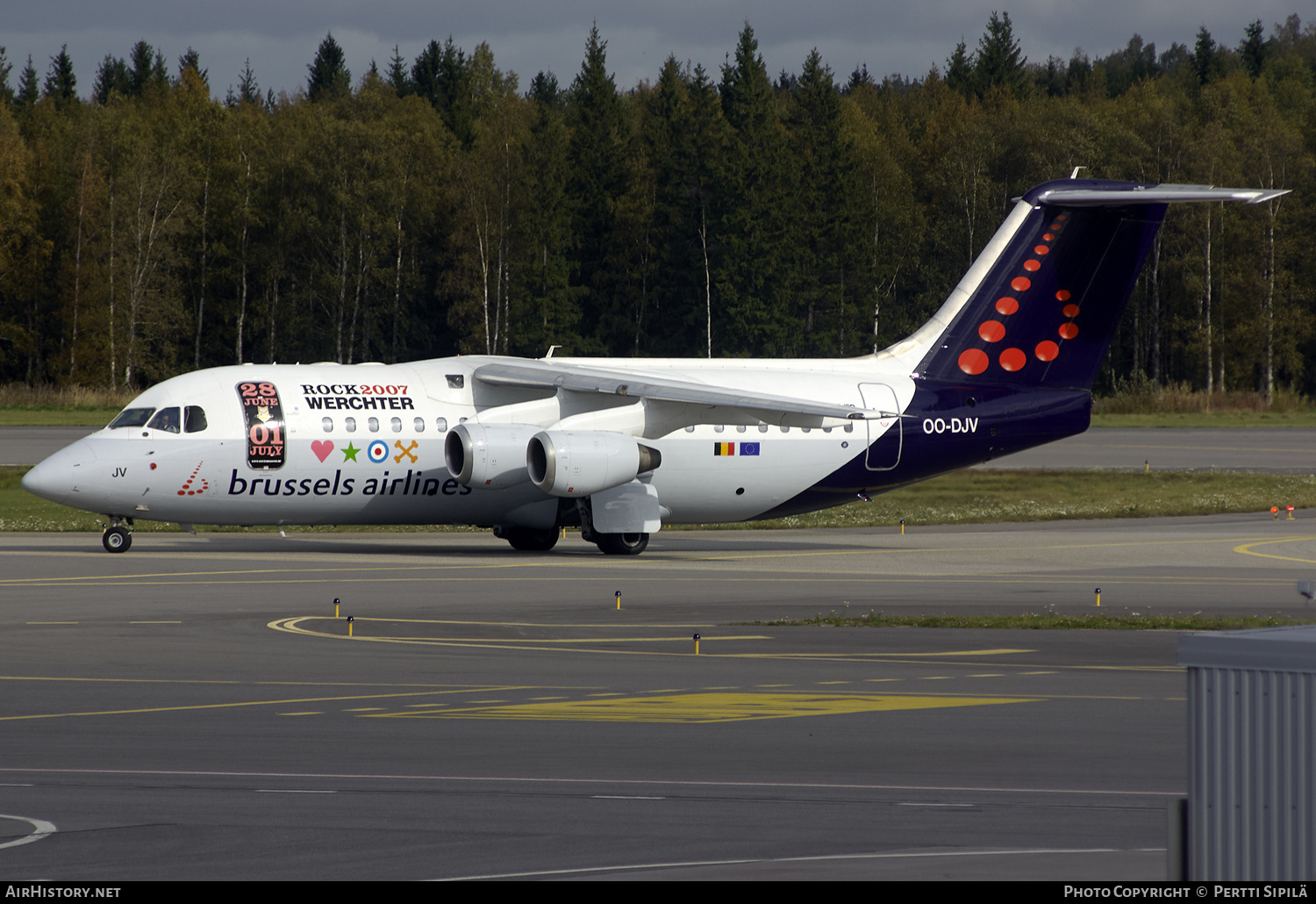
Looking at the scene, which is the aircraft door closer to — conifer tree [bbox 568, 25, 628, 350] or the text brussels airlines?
the text brussels airlines

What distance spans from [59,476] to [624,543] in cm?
1138

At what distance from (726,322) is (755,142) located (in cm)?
1213

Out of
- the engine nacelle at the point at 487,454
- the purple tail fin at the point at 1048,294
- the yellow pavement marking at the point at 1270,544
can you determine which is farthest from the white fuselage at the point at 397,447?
the yellow pavement marking at the point at 1270,544

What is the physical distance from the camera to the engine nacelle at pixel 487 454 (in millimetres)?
32812

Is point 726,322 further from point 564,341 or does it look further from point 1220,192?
point 1220,192

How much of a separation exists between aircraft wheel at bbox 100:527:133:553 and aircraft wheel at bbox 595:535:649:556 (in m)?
9.64

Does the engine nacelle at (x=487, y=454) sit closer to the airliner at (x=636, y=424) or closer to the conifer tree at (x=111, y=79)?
the airliner at (x=636, y=424)

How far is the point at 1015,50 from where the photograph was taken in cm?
13975

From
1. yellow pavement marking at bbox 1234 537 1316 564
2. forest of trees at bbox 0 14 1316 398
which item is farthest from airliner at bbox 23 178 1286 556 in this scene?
forest of trees at bbox 0 14 1316 398

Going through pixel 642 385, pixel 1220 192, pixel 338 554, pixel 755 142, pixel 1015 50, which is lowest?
pixel 338 554

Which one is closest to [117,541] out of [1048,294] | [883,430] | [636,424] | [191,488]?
[191,488]

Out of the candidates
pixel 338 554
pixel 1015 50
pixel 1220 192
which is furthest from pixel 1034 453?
pixel 1015 50

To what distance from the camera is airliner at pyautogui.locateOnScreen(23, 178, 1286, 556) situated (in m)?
32.9

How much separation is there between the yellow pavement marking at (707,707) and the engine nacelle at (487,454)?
15584 mm
